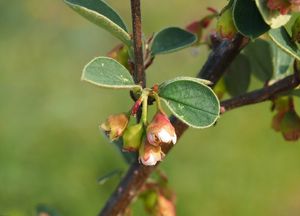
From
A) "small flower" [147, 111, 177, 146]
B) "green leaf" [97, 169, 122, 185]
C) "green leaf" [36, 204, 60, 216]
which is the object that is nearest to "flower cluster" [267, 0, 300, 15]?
"small flower" [147, 111, 177, 146]

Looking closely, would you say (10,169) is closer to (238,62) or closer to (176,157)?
(176,157)

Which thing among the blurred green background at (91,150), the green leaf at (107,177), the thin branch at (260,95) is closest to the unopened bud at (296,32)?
the thin branch at (260,95)

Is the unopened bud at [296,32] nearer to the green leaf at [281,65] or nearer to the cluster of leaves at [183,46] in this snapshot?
the cluster of leaves at [183,46]

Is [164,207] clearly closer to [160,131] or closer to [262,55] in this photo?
[262,55]

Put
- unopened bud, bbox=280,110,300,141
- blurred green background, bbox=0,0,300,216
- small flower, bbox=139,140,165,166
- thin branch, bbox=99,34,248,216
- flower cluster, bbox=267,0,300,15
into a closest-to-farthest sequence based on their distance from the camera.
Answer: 1. flower cluster, bbox=267,0,300,15
2. small flower, bbox=139,140,165,166
3. thin branch, bbox=99,34,248,216
4. unopened bud, bbox=280,110,300,141
5. blurred green background, bbox=0,0,300,216

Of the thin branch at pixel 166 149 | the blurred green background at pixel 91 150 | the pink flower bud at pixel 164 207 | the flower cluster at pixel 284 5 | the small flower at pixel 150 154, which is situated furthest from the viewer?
the blurred green background at pixel 91 150

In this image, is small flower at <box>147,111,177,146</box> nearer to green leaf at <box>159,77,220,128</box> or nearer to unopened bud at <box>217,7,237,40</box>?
green leaf at <box>159,77,220,128</box>

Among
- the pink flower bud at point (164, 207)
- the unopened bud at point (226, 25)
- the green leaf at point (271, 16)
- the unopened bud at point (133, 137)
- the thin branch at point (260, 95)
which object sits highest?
the green leaf at point (271, 16)
